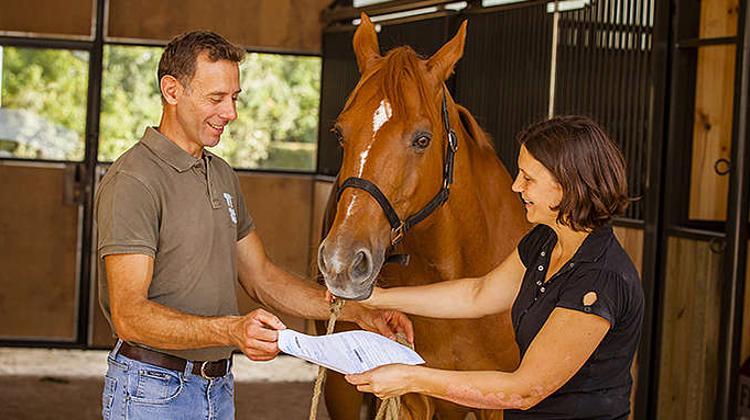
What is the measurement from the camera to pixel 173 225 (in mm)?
2113

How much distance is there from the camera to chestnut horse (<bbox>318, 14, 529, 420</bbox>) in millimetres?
2168

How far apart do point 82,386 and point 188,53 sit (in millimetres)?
3959

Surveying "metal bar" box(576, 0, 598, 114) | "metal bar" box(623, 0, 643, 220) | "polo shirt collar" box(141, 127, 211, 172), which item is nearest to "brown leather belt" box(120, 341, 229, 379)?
"polo shirt collar" box(141, 127, 211, 172)

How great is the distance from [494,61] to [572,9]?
20.2 inches

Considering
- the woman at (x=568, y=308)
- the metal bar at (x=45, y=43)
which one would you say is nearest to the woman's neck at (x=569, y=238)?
the woman at (x=568, y=308)

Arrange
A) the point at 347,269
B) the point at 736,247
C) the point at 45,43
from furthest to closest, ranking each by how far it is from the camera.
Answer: the point at 45,43 → the point at 736,247 → the point at 347,269

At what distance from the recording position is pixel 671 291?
12.1ft

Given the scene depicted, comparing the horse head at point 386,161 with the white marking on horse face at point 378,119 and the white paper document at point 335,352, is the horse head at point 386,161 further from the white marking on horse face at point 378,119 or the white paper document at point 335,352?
the white paper document at point 335,352

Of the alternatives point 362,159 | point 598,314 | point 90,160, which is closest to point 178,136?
point 362,159

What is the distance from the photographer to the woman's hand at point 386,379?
183 cm

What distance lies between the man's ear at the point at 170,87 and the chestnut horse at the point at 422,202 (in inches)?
14.2

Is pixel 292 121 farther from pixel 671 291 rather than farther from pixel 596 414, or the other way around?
pixel 596 414

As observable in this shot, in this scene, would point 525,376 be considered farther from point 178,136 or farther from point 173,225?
point 178,136

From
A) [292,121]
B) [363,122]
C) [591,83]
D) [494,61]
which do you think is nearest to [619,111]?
[591,83]
